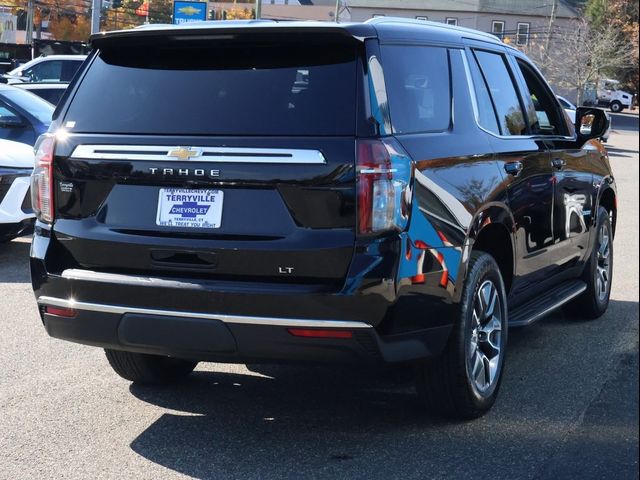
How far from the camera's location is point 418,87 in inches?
191

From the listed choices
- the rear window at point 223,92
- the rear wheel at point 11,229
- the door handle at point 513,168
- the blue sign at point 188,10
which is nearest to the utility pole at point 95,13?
the blue sign at point 188,10

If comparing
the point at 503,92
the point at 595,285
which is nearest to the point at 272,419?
the point at 503,92

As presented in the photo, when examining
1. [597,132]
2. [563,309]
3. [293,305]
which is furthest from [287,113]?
[563,309]

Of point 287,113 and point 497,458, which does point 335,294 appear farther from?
point 497,458

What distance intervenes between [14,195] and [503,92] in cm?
547

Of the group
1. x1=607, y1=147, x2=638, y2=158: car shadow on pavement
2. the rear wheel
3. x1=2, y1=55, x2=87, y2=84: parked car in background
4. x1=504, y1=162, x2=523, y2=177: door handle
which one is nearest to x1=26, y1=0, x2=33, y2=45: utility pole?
x1=2, y1=55, x2=87, y2=84: parked car in background

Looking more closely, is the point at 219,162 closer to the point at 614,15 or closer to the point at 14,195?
the point at 14,195

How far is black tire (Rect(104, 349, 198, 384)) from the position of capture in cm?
545

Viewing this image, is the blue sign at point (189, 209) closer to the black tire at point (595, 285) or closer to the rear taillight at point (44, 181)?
the rear taillight at point (44, 181)

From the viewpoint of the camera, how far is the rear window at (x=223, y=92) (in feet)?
14.3

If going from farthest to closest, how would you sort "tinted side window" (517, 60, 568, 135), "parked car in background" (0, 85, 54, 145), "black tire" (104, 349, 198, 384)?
"parked car in background" (0, 85, 54, 145) < "tinted side window" (517, 60, 568, 135) < "black tire" (104, 349, 198, 384)

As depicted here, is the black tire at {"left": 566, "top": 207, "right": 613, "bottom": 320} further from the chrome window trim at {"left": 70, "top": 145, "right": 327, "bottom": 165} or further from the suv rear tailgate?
the chrome window trim at {"left": 70, "top": 145, "right": 327, "bottom": 165}

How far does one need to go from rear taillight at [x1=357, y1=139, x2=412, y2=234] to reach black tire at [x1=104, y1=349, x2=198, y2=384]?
1810mm

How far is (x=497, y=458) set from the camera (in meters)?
4.55
